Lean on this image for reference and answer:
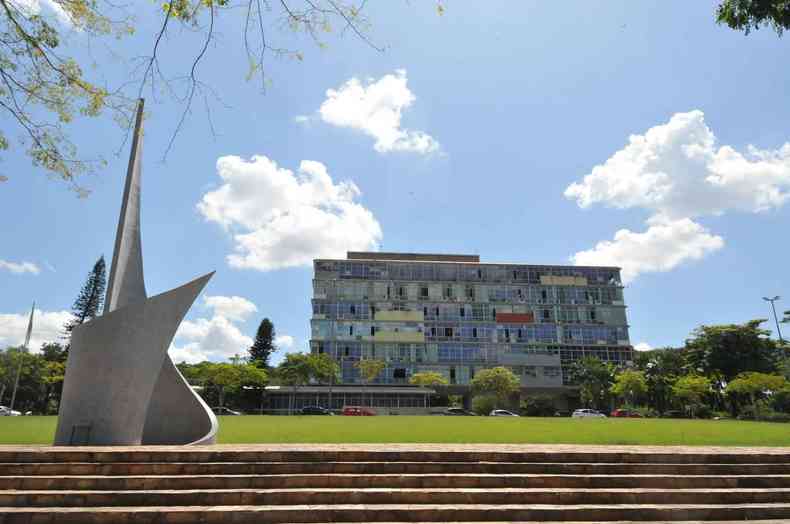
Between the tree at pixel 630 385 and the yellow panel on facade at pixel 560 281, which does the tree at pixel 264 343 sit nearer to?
the yellow panel on facade at pixel 560 281

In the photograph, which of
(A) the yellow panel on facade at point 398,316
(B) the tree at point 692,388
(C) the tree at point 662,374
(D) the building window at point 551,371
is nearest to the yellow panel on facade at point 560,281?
(D) the building window at point 551,371

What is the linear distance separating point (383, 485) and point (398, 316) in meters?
43.8

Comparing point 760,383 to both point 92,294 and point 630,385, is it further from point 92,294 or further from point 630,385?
point 92,294

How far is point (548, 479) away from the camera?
21.2 feet

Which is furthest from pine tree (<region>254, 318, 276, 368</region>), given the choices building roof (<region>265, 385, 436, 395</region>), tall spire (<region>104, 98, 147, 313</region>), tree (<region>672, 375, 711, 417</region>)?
tall spire (<region>104, 98, 147, 313</region>)

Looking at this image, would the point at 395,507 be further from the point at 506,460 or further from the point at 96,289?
the point at 96,289

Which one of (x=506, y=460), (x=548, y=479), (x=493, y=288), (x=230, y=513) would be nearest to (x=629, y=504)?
(x=548, y=479)

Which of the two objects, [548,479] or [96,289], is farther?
[96,289]

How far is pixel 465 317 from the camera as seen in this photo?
168 ft

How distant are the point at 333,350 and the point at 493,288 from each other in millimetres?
17031

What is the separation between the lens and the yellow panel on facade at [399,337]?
49281 millimetres

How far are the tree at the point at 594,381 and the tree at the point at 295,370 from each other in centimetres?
2485

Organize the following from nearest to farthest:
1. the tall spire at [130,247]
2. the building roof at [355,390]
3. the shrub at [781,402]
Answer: the tall spire at [130,247], the shrub at [781,402], the building roof at [355,390]

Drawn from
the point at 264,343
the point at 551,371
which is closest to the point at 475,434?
the point at 551,371
